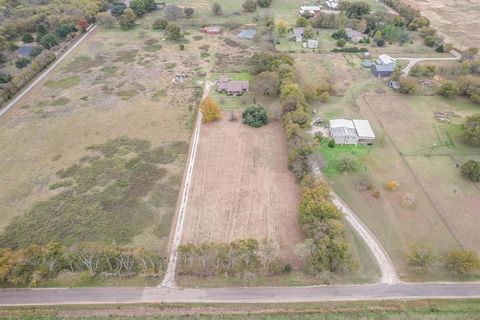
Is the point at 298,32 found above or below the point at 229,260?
above

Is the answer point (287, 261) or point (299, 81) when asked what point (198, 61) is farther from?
point (287, 261)

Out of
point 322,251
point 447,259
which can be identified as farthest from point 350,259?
point 447,259

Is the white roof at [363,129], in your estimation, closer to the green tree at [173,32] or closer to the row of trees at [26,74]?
the green tree at [173,32]

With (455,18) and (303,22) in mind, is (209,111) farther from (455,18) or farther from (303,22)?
(455,18)

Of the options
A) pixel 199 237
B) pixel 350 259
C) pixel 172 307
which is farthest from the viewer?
pixel 199 237

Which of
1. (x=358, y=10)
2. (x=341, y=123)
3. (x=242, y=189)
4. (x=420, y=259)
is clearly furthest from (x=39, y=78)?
(x=358, y=10)

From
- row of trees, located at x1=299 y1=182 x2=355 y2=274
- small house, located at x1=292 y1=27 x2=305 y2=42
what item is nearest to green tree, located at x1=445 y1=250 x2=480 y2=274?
row of trees, located at x1=299 y1=182 x2=355 y2=274

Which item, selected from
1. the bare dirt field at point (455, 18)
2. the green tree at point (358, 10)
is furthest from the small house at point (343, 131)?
the green tree at point (358, 10)
